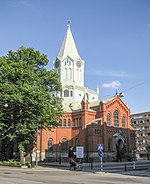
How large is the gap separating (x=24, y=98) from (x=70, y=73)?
3342 cm

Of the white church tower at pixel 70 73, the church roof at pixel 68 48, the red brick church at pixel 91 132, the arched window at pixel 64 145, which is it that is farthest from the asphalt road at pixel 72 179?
the church roof at pixel 68 48

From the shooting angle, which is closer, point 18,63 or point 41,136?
point 18,63

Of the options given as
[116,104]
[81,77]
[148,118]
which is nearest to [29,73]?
[116,104]

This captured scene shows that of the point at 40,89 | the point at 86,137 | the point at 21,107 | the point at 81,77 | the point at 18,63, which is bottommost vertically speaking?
the point at 86,137

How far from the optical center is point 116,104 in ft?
193

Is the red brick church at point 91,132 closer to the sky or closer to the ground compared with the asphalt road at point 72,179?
closer to the sky

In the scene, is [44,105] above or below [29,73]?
below

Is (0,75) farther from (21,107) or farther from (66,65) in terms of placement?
(66,65)

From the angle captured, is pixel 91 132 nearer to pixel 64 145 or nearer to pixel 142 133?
pixel 64 145

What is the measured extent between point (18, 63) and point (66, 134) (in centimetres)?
2339

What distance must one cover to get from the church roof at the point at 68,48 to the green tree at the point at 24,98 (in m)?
28.6

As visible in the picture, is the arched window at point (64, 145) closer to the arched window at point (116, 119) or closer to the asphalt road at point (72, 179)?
the arched window at point (116, 119)

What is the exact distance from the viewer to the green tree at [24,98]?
117 ft

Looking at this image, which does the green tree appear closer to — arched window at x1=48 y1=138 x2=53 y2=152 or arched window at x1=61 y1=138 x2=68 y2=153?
arched window at x1=48 y1=138 x2=53 y2=152
